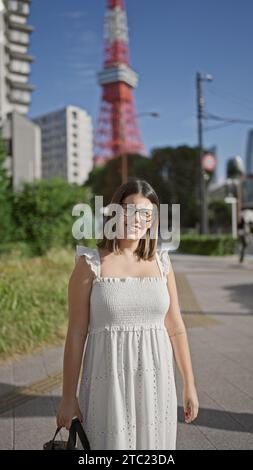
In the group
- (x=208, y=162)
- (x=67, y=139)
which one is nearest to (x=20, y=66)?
(x=67, y=139)

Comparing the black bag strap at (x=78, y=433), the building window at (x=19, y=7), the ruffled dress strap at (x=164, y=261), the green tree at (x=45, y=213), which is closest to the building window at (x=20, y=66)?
the building window at (x=19, y=7)

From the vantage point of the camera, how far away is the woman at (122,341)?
1982 mm

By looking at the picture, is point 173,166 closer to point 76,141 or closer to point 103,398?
point 76,141

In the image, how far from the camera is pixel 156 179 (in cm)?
5394

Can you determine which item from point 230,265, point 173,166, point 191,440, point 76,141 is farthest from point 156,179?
point 191,440

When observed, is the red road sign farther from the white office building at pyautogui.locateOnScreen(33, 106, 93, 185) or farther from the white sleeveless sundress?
the white sleeveless sundress

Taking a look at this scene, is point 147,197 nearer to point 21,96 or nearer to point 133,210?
point 133,210

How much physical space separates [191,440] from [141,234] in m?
2.00

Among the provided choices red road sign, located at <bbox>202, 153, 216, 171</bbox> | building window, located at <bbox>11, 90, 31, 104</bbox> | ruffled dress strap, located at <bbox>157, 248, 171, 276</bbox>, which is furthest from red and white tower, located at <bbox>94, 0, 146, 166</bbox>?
ruffled dress strap, located at <bbox>157, 248, 171, 276</bbox>

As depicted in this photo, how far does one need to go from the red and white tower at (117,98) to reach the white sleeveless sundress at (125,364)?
6635 centimetres

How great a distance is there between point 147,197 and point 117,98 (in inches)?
3219

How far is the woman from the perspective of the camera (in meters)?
1.98

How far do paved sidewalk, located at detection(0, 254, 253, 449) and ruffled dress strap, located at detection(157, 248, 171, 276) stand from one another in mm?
1737
